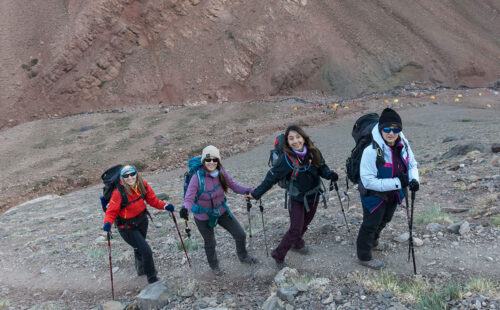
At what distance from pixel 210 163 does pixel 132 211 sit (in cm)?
139

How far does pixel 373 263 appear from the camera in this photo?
4.88 metres

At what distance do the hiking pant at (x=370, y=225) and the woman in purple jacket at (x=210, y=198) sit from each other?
5.33 ft

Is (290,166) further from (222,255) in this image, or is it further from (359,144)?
(222,255)

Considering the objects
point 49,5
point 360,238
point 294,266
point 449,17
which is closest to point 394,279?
point 360,238

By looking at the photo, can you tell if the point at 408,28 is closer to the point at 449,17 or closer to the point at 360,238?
the point at 449,17

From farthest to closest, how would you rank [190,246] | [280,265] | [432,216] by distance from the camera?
[190,246], [432,216], [280,265]

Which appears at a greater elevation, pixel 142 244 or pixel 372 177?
pixel 372 177

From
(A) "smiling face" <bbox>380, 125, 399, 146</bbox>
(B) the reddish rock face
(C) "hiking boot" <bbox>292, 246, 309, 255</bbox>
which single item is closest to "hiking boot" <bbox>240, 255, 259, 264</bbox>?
(C) "hiking boot" <bbox>292, 246, 309, 255</bbox>

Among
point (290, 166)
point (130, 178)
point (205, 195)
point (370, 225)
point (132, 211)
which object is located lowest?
point (370, 225)

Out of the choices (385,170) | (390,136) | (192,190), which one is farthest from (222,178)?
(390,136)

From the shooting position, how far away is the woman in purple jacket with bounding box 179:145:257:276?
5.09m

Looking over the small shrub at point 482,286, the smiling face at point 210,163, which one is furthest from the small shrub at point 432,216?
the smiling face at point 210,163

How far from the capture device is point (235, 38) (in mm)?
39156

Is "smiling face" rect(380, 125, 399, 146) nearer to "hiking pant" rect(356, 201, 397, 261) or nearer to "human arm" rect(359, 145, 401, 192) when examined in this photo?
"human arm" rect(359, 145, 401, 192)
